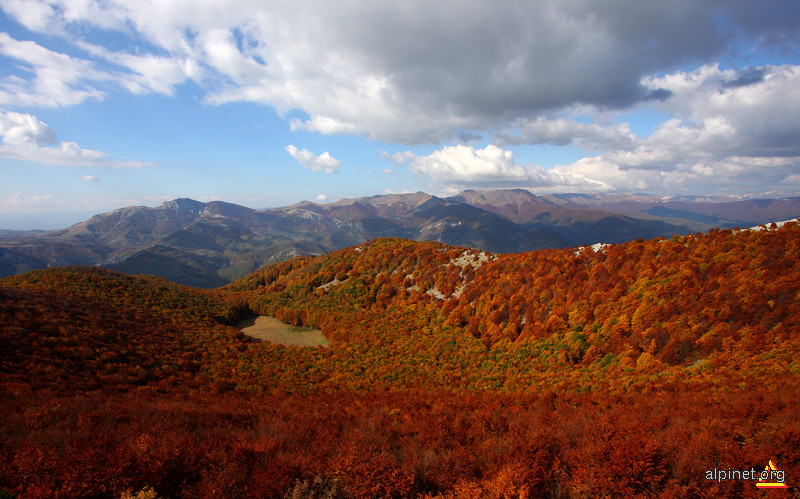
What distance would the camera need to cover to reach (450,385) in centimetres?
2633

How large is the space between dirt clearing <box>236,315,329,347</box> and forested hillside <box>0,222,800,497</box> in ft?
12.4

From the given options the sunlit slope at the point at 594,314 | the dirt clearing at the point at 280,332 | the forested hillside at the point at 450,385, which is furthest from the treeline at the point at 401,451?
the dirt clearing at the point at 280,332

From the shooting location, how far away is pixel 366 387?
90.3ft

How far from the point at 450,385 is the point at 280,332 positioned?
1438 inches

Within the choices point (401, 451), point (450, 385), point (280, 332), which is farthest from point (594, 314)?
point (280, 332)

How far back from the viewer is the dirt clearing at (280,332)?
4759 cm

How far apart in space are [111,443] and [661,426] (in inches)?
773

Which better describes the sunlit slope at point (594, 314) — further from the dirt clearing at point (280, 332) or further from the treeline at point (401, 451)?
the treeline at point (401, 451)

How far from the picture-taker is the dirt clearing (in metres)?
47.6

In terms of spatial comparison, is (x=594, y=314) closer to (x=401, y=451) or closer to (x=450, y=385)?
(x=450, y=385)

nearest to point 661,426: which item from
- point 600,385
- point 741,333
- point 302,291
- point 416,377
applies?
point 600,385

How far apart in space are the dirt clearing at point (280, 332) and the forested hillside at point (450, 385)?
12.4ft

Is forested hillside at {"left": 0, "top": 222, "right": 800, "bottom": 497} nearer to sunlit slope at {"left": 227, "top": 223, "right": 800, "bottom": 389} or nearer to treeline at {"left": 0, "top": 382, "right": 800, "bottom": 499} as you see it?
treeline at {"left": 0, "top": 382, "right": 800, "bottom": 499}

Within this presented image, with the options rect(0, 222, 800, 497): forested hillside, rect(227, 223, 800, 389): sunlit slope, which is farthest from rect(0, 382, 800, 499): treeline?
rect(227, 223, 800, 389): sunlit slope
